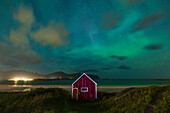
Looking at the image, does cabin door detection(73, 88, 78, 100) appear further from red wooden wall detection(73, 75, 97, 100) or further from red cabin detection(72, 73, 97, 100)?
red wooden wall detection(73, 75, 97, 100)

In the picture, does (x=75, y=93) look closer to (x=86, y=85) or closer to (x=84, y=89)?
(x=84, y=89)

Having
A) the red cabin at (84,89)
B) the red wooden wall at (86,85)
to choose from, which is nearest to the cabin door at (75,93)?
the red cabin at (84,89)

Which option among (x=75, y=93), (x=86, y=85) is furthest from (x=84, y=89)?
(x=75, y=93)

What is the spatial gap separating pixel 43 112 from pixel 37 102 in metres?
4.29

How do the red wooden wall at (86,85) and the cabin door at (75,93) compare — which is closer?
the cabin door at (75,93)

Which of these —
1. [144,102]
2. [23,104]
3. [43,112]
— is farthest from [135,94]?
[23,104]

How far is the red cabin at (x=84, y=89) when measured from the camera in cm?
2400

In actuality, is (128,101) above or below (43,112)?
above

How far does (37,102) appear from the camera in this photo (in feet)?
55.5

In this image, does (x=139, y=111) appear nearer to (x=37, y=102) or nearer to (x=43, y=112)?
(x=43, y=112)

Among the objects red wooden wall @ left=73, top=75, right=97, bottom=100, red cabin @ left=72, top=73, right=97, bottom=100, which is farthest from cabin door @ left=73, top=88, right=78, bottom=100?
red wooden wall @ left=73, top=75, right=97, bottom=100

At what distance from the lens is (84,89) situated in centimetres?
2434

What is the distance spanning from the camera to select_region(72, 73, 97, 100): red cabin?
2400 centimetres

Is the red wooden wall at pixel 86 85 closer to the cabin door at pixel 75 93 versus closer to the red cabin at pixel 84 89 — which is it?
the red cabin at pixel 84 89
